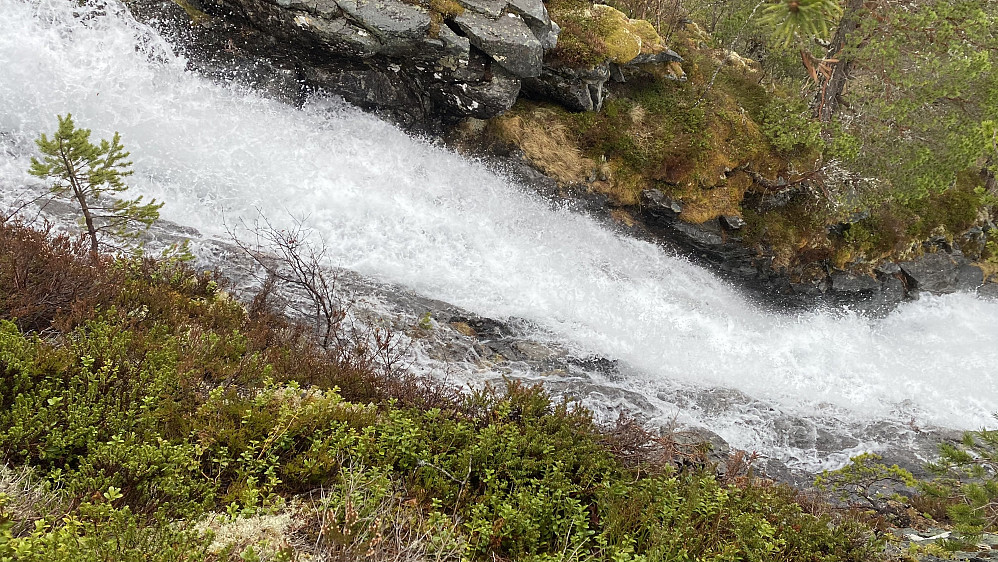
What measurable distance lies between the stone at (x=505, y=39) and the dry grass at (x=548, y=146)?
1299 mm

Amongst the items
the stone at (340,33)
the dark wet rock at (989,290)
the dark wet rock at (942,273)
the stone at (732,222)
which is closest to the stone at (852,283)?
the dark wet rock at (942,273)

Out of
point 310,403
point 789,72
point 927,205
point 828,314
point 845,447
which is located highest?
point 789,72

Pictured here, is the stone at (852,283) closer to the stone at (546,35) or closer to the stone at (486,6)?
the stone at (546,35)

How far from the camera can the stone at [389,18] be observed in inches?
400

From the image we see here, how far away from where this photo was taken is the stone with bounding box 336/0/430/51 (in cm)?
Result: 1016

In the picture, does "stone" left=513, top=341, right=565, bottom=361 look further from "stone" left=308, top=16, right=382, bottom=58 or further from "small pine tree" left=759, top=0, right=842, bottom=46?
"small pine tree" left=759, top=0, right=842, bottom=46

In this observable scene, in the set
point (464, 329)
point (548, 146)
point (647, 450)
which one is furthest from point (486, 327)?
point (548, 146)

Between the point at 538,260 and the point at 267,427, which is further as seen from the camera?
the point at 538,260

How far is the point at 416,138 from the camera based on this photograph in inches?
471

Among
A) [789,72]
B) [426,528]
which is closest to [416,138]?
[426,528]

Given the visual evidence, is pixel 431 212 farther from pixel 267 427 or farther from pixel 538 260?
pixel 267 427

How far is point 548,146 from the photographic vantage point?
39.7ft

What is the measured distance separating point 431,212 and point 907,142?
1054cm

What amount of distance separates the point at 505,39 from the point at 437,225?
3.87m
